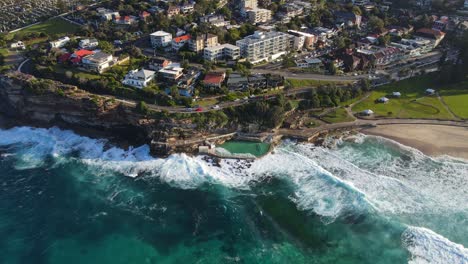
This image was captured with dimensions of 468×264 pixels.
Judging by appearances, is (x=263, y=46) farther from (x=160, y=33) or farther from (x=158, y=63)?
(x=160, y=33)

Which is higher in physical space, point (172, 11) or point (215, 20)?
point (172, 11)

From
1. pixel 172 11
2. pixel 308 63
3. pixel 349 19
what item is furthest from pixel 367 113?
pixel 172 11

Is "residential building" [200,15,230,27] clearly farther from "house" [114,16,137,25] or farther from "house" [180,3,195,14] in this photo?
"house" [114,16,137,25]

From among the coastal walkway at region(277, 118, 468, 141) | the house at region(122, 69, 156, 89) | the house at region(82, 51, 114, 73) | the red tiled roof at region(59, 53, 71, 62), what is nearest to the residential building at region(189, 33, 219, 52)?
the house at region(122, 69, 156, 89)

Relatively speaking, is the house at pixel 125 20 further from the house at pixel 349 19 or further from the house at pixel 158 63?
the house at pixel 349 19

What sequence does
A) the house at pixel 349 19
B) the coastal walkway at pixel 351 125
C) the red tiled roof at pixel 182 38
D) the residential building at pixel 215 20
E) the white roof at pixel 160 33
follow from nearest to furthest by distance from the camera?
the coastal walkway at pixel 351 125 → the red tiled roof at pixel 182 38 → the white roof at pixel 160 33 → the residential building at pixel 215 20 → the house at pixel 349 19

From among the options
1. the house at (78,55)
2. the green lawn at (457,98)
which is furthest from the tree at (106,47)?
the green lawn at (457,98)
